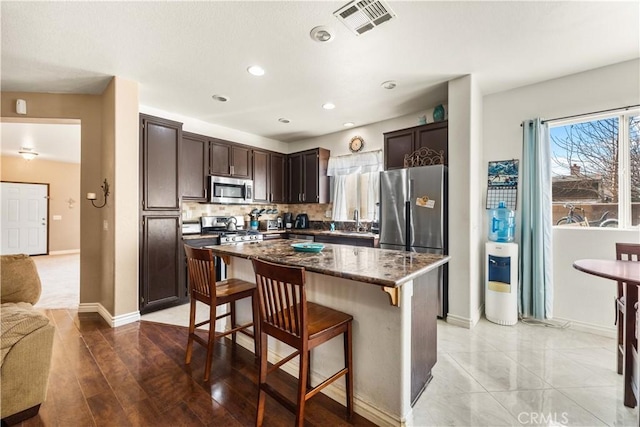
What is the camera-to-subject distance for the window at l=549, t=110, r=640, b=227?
273 centimetres

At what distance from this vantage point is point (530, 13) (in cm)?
201

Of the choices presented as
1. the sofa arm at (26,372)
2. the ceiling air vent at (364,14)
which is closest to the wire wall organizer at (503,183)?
the ceiling air vent at (364,14)

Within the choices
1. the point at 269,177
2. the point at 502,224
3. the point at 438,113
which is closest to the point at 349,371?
the point at 502,224

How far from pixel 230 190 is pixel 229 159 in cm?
51

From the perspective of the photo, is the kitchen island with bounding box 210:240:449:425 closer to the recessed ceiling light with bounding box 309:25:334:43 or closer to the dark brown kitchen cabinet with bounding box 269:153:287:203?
the recessed ceiling light with bounding box 309:25:334:43

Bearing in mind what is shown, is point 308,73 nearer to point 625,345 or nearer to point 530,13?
point 530,13

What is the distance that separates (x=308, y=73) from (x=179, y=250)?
2688 millimetres

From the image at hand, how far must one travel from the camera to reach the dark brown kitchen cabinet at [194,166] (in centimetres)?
394

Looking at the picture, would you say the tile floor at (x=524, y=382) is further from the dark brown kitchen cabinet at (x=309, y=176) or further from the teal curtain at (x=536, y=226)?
the dark brown kitchen cabinet at (x=309, y=176)

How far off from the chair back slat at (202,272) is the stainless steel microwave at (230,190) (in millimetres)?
2292

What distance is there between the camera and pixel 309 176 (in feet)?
17.0

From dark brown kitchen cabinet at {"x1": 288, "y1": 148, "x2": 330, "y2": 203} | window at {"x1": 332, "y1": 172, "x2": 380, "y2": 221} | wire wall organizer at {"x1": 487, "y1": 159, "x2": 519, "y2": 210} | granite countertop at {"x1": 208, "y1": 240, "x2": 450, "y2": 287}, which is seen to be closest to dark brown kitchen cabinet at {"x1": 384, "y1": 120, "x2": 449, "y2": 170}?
→ wire wall organizer at {"x1": 487, "y1": 159, "x2": 519, "y2": 210}

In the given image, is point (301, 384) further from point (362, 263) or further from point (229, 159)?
point (229, 159)

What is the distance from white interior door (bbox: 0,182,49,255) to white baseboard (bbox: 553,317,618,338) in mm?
10840
